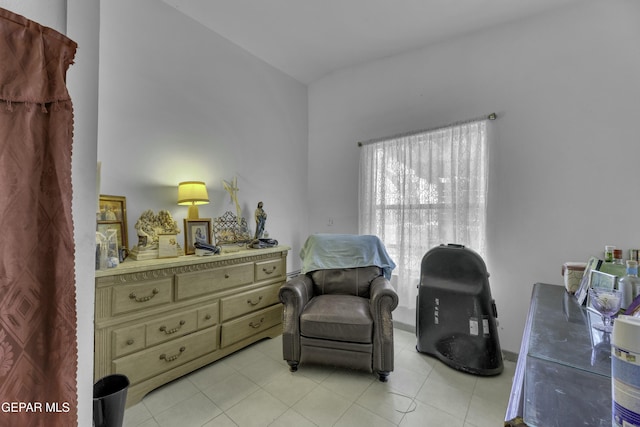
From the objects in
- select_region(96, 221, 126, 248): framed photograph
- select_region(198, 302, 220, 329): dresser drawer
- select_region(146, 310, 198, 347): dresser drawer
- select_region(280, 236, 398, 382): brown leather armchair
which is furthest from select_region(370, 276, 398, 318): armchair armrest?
select_region(96, 221, 126, 248): framed photograph

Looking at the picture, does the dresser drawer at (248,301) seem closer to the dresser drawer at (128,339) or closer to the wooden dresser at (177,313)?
the wooden dresser at (177,313)

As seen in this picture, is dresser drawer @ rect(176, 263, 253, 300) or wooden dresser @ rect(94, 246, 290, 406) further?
dresser drawer @ rect(176, 263, 253, 300)

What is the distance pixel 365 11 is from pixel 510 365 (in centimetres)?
318

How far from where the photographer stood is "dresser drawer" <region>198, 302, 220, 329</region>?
2.02 meters

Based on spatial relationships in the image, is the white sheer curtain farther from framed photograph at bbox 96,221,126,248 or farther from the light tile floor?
framed photograph at bbox 96,221,126,248

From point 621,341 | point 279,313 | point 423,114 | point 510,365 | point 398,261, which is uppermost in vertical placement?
point 423,114

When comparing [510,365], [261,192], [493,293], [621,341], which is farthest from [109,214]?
[510,365]

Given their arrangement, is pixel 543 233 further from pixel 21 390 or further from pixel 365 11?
pixel 21 390

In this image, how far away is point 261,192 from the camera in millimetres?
2938

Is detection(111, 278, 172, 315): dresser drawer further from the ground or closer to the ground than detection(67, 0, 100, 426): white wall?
closer to the ground

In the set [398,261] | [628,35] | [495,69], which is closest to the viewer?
[628,35]

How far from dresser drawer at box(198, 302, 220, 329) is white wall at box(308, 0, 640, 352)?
2.37 m

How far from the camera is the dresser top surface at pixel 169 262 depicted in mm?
1580

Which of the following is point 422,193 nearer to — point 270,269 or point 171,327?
point 270,269
